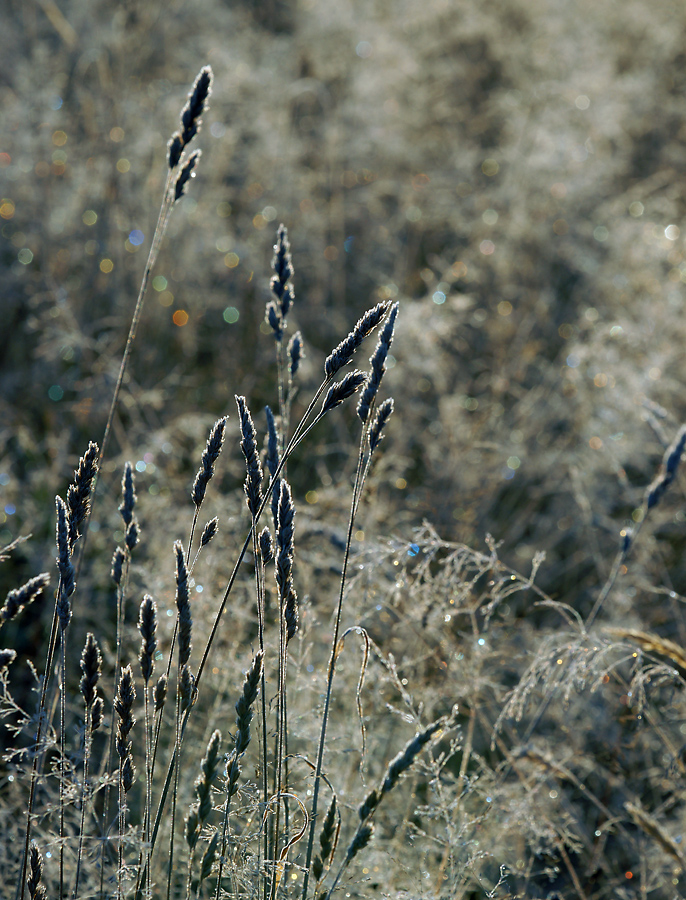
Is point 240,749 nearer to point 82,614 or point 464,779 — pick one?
point 464,779

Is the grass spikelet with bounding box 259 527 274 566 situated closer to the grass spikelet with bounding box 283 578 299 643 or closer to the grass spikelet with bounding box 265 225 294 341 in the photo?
the grass spikelet with bounding box 283 578 299 643

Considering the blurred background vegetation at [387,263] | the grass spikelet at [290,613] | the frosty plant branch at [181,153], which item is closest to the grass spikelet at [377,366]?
the grass spikelet at [290,613]

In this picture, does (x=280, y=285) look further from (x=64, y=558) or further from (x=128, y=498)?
(x=64, y=558)

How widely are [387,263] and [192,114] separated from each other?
3.63 metres

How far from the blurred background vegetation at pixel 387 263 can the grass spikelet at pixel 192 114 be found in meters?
1.05

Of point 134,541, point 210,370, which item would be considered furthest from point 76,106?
point 134,541

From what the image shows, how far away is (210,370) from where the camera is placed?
410 centimetres

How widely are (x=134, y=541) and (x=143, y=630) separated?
170mm

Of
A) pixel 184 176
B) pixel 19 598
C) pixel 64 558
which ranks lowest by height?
pixel 19 598

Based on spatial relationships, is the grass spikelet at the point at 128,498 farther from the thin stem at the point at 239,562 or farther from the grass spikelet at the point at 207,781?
the grass spikelet at the point at 207,781

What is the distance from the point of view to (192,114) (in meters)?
1.20

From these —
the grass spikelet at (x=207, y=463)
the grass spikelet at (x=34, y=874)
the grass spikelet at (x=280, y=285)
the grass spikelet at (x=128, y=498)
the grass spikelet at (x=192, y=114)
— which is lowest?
the grass spikelet at (x=34, y=874)

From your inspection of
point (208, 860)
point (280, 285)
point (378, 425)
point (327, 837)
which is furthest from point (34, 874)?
point (280, 285)

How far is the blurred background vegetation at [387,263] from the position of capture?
9.98 feet
